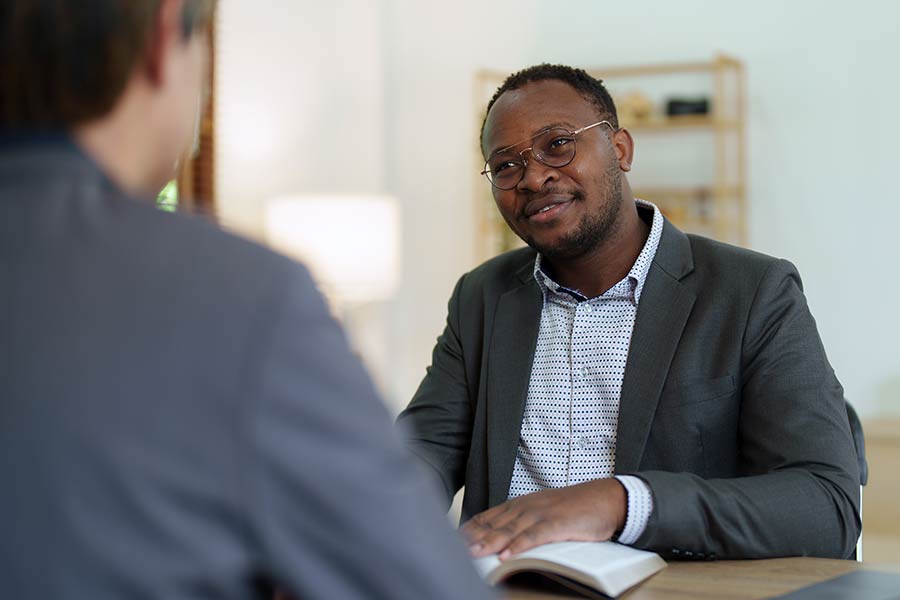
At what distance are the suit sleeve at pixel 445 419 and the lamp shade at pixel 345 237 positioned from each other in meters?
2.51

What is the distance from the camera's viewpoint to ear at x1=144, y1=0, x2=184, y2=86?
67 cm

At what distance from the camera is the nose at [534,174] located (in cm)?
202

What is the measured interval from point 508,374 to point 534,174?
1.21ft

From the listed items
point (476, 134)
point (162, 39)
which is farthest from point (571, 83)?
point (476, 134)

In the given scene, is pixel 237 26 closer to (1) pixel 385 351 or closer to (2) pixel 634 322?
(1) pixel 385 351

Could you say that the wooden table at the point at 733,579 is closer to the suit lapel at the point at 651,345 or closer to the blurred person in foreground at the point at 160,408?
the suit lapel at the point at 651,345

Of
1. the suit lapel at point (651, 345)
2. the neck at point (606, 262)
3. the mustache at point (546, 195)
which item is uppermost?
the mustache at point (546, 195)

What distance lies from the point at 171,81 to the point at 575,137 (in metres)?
1.43

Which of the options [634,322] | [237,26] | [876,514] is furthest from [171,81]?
[237,26]

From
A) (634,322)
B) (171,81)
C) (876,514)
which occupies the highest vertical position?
(171,81)

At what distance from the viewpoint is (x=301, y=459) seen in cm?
58

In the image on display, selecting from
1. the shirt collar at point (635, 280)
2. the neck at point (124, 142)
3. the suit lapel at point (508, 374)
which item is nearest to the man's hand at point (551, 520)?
the suit lapel at point (508, 374)

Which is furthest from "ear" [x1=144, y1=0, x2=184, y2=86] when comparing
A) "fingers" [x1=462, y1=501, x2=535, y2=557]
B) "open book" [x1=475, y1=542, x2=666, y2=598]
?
"fingers" [x1=462, y1=501, x2=535, y2=557]

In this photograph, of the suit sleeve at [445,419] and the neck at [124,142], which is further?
the suit sleeve at [445,419]
